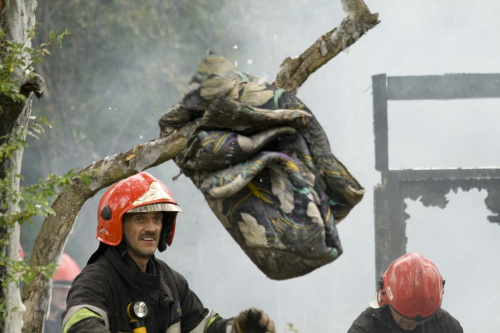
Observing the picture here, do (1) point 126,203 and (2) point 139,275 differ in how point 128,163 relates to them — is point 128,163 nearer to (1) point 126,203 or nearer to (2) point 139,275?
(1) point 126,203

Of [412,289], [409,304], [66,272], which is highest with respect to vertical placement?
[66,272]

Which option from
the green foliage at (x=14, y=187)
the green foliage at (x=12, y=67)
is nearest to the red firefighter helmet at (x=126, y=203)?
the green foliage at (x=14, y=187)

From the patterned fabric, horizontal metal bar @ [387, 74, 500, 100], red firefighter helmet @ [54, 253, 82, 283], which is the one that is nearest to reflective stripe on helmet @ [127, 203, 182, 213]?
the patterned fabric

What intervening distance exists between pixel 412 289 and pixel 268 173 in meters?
3.51

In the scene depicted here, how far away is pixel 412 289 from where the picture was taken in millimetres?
7598

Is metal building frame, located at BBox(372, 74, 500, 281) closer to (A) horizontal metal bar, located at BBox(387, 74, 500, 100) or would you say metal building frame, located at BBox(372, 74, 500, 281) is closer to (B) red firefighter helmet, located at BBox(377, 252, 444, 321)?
(A) horizontal metal bar, located at BBox(387, 74, 500, 100)

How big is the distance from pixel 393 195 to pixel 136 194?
597 centimetres

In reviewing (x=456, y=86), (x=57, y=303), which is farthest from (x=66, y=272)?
(x=456, y=86)

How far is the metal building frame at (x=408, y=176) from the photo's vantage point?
35.2 ft

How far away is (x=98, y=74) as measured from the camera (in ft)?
64.2

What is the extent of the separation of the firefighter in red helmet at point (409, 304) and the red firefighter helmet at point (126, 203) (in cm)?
276

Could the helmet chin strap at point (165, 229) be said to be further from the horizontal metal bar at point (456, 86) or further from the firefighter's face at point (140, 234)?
the horizontal metal bar at point (456, 86)

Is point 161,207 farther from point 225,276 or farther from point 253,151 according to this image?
point 225,276

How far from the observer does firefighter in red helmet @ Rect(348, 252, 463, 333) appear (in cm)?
759
